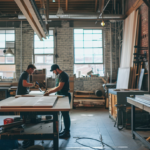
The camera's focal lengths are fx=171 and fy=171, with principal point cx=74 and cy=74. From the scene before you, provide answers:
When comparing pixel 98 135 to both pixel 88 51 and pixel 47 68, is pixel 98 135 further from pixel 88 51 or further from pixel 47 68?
pixel 88 51

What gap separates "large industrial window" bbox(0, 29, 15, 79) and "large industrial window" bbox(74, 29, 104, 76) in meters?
2.78

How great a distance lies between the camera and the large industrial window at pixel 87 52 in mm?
7633

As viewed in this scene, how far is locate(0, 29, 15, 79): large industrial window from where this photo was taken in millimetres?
7519

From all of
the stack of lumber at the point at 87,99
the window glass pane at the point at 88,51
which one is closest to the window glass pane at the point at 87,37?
the window glass pane at the point at 88,51

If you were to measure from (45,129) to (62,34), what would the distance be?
5.57 meters

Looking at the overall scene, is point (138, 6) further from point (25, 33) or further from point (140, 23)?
point (25, 33)

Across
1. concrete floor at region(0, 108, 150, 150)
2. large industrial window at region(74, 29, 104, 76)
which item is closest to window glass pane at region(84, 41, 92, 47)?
large industrial window at region(74, 29, 104, 76)

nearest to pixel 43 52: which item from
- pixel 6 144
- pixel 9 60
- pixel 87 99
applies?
pixel 9 60

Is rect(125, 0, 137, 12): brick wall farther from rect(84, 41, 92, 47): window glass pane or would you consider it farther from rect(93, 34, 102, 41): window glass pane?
rect(84, 41, 92, 47): window glass pane

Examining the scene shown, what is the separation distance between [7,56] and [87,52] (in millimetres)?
3552

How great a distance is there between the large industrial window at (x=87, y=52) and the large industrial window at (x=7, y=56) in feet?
9.13

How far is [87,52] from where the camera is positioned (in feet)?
25.1

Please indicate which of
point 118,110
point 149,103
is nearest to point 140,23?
point 118,110

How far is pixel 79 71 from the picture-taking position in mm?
7422
